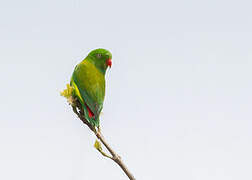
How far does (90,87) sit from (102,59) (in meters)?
0.34

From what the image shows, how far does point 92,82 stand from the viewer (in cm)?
239

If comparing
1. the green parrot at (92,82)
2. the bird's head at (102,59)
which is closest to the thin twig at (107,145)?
the green parrot at (92,82)

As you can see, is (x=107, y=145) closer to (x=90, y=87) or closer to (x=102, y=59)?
(x=90, y=87)

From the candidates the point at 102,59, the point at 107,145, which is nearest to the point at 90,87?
the point at 102,59

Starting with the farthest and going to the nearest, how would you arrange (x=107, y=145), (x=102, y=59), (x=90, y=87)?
(x=102, y=59)
(x=90, y=87)
(x=107, y=145)

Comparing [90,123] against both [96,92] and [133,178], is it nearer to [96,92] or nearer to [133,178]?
[96,92]

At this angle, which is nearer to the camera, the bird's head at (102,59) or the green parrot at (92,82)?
the green parrot at (92,82)

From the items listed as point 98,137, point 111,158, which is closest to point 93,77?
point 98,137

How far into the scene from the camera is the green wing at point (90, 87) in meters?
2.28

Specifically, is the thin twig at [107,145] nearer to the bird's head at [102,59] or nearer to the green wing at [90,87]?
the green wing at [90,87]

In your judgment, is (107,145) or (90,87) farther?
(90,87)

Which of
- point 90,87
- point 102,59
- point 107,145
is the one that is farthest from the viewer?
point 102,59

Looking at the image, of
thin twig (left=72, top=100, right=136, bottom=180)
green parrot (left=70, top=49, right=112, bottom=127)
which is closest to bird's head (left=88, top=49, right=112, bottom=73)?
green parrot (left=70, top=49, right=112, bottom=127)

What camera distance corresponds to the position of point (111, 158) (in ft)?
6.21
